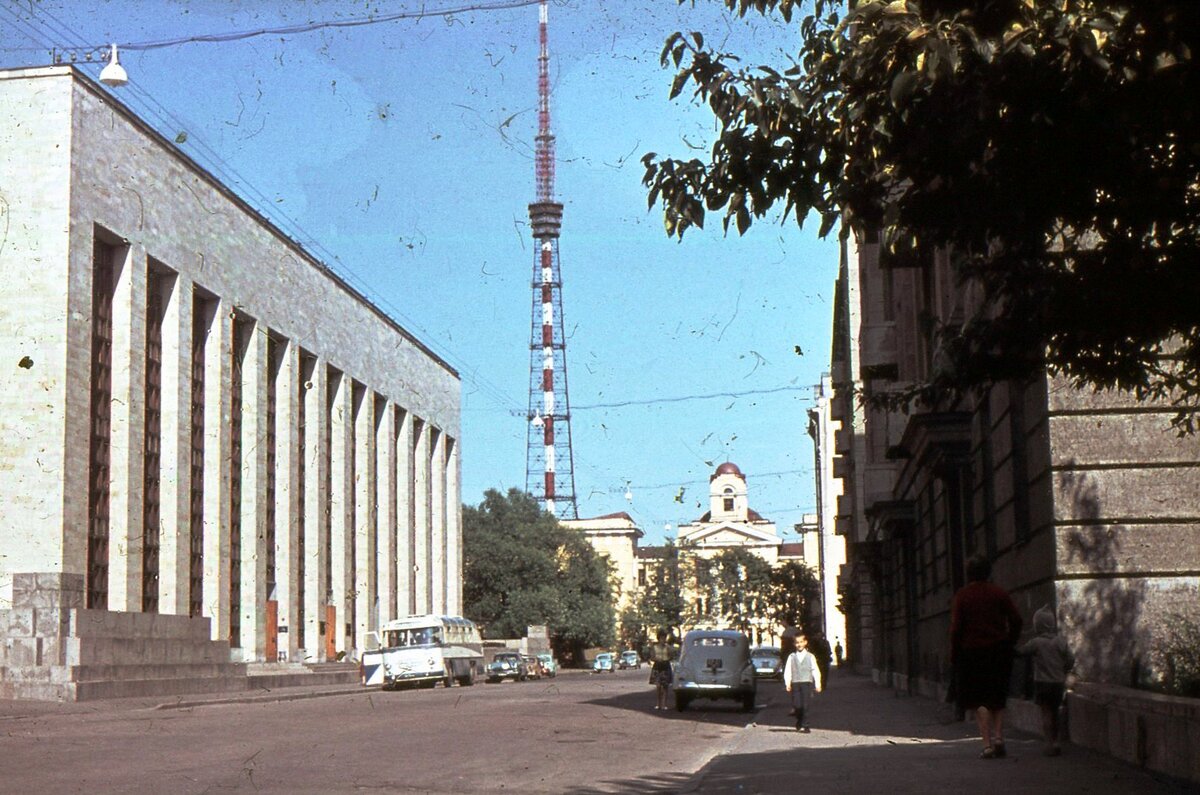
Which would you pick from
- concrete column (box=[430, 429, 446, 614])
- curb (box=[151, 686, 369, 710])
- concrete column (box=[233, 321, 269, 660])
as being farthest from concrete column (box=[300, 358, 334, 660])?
concrete column (box=[430, 429, 446, 614])

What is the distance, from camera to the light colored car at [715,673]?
32.0 metres

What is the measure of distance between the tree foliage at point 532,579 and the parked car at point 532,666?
2383 cm

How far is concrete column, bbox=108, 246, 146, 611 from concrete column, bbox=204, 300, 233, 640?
23.0 feet

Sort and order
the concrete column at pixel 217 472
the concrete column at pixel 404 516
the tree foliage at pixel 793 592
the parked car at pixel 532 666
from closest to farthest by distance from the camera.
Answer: the concrete column at pixel 217 472
the parked car at pixel 532 666
the concrete column at pixel 404 516
the tree foliage at pixel 793 592

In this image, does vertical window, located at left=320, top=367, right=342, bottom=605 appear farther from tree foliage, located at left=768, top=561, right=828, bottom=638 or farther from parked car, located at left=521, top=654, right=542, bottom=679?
tree foliage, located at left=768, top=561, right=828, bottom=638

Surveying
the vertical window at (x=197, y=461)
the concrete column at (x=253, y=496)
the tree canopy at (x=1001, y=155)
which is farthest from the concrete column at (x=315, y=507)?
the tree canopy at (x=1001, y=155)

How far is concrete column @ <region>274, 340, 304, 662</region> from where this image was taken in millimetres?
67875

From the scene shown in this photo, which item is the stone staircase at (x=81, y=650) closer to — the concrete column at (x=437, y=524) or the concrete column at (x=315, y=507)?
the concrete column at (x=315, y=507)

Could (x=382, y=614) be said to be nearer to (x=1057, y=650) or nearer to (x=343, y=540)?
(x=343, y=540)

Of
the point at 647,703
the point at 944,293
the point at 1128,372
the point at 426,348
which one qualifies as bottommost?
the point at 647,703

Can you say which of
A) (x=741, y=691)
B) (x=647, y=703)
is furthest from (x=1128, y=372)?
(x=647, y=703)

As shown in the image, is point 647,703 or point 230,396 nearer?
point 647,703

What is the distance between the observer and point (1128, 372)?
960cm

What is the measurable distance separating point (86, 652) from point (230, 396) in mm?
23473
